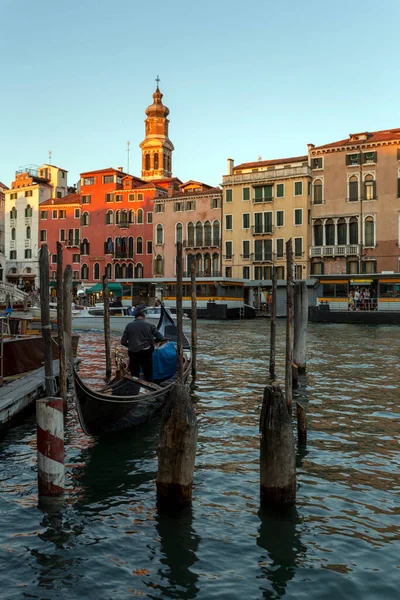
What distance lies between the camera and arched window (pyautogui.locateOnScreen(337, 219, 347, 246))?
46750mm

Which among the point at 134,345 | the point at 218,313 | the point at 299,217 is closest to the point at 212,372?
the point at 134,345

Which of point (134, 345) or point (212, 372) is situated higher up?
point (134, 345)

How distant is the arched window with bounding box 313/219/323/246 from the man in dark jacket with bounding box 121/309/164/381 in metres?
38.5

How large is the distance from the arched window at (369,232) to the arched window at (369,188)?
1552mm

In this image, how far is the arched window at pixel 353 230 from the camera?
4640 centimetres

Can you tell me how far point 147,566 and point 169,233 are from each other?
5049 centimetres

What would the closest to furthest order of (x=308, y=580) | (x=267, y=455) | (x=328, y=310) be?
1. (x=308, y=580)
2. (x=267, y=455)
3. (x=328, y=310)

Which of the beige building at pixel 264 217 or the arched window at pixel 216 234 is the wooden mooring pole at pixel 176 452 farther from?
the arched window at pixel 216 234

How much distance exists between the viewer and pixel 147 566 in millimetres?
5129

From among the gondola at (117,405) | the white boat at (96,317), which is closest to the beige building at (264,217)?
the white boat at (96,317)

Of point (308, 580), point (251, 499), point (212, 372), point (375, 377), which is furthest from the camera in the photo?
point (212, 372)

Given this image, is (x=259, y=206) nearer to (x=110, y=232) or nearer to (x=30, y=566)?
(x=110, y=232)

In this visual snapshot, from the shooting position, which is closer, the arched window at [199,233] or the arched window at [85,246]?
the arched window at [199,233]

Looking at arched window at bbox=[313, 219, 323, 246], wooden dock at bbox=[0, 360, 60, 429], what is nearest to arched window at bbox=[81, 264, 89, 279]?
arched window at bbox=[313, 219, 323, 246]
